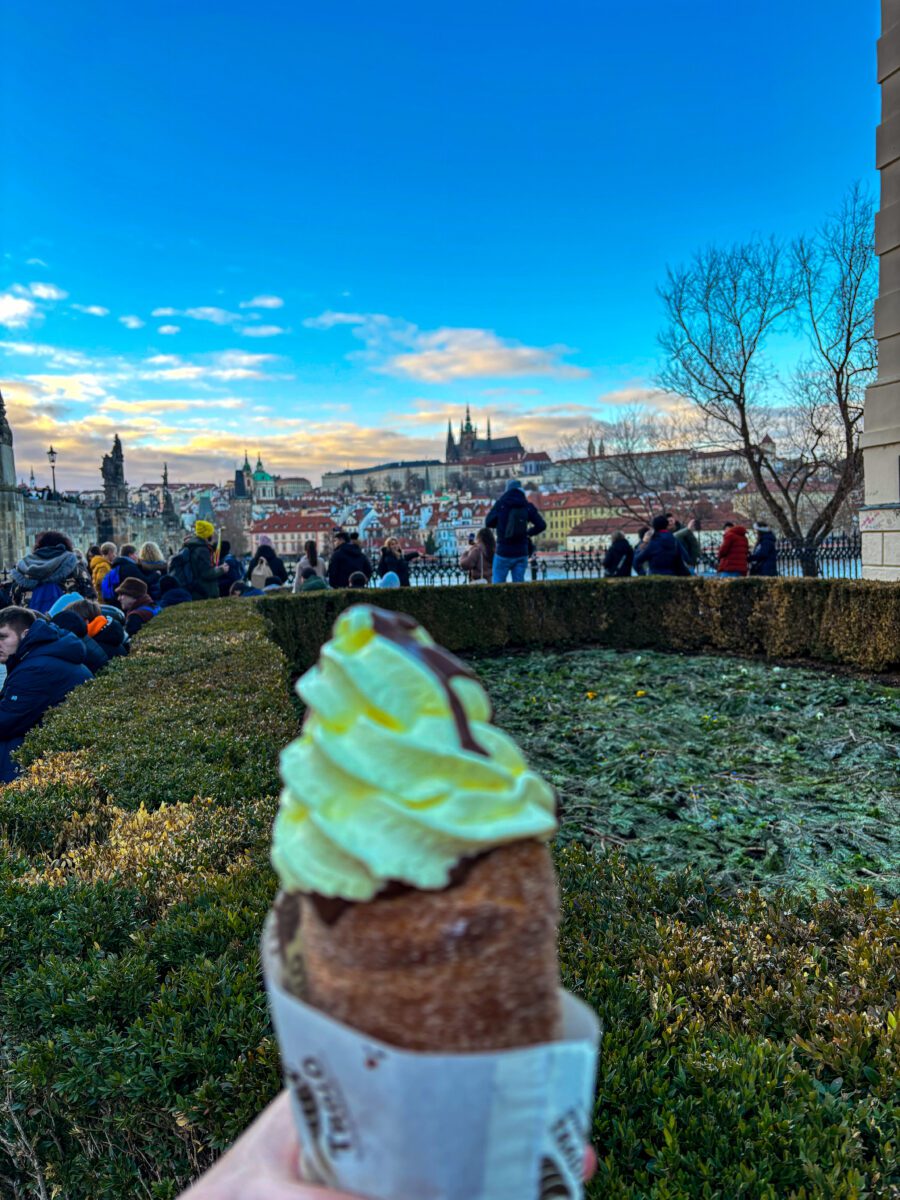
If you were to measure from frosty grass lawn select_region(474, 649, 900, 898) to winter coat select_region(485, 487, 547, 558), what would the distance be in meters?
2.76

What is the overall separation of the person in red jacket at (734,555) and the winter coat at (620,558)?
60.2 inches

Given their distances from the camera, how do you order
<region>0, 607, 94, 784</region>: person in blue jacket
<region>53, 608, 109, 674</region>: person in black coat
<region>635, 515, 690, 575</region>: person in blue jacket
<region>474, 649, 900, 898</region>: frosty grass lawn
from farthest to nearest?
1. <region>635, 515, 690, 575</region>: person in blue jacket
2. <region>53, 608, 109, 674</region>: person in black coat
3. <region>0, 607, 94, 784</region>: person in blue jacket
4. <region>474, 649, 900, 898</region>: frosty grass lawn

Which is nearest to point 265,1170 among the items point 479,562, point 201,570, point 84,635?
point 84,635

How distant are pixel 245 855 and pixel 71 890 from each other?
0.52 metres

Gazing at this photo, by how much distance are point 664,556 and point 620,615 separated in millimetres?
1438

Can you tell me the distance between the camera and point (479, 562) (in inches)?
556

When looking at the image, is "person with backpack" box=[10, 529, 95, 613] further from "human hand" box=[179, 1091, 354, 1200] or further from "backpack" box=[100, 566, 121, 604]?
"human hand" box=[179, 1091, 354, 1200]

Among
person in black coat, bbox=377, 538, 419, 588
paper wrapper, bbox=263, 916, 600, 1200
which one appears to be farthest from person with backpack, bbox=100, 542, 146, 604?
paper wrapper, bbox=263, 916, 600, 1200

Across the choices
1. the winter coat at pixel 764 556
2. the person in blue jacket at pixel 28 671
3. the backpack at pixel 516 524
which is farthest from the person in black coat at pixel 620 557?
the person in blue jacket at pixel 28 671

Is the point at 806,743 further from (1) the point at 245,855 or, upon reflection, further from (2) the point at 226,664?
(1) the point at 245,855

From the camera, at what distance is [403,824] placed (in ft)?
2.68

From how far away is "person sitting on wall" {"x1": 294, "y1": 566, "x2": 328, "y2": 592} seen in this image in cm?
1234

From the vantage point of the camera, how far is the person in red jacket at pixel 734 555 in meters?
12.8

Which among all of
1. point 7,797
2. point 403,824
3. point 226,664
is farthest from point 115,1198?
point 226,664
